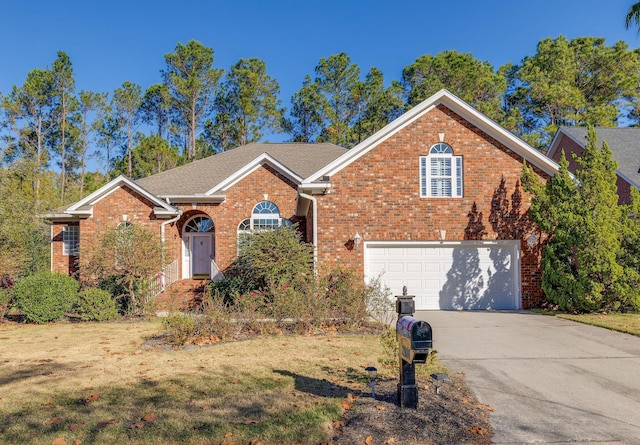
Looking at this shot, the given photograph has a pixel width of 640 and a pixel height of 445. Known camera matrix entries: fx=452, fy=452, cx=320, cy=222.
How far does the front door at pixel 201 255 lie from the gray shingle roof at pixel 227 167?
7.13 feet

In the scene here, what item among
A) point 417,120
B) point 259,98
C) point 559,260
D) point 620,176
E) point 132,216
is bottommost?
point 559,260

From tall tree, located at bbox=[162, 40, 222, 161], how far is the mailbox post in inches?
1418

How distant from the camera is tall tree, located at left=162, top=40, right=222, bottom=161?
1475 inches

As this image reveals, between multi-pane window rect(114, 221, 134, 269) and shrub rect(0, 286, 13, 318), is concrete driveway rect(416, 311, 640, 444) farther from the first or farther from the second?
shrub rect(0, 286, 13, 318)

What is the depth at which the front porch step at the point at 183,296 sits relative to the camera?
15094mm

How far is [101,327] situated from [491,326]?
995cm

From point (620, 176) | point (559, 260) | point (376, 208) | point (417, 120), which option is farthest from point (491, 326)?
point (620, 176)

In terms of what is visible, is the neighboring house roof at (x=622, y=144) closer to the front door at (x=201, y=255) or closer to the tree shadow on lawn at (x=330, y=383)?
the front door at (x=201, y=255)

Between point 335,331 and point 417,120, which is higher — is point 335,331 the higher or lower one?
the lower one

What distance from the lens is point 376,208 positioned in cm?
1395

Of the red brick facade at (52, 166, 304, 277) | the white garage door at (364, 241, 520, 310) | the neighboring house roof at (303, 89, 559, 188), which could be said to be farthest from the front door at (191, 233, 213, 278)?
the white garage door at (364, 241, 520, 310)

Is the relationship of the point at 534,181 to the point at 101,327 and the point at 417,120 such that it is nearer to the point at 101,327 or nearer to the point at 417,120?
the point at 417,120

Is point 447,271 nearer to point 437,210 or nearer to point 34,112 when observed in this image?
point 437,210

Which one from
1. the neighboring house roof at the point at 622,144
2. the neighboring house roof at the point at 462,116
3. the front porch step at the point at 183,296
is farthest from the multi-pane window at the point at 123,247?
the neighboring house roof at the point at 622,144
